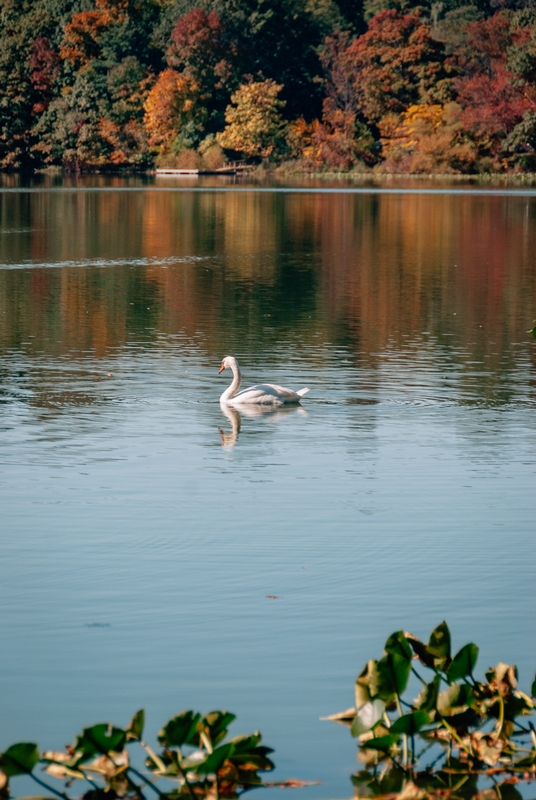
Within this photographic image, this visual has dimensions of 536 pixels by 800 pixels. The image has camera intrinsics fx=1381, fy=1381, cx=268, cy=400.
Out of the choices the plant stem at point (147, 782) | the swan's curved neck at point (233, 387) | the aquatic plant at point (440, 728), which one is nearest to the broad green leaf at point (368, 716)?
the aquatic plant at point (440, 728)

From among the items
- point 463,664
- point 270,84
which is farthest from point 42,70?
point 463,664

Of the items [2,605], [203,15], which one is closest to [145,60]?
[203,15]

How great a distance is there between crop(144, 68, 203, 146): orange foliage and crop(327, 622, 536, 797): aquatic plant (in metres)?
87.3

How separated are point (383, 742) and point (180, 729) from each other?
681mm

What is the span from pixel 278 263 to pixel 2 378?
14.1 m

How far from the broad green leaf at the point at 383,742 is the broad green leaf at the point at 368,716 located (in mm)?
43

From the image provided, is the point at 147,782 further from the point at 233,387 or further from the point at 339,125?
the point at 339,125

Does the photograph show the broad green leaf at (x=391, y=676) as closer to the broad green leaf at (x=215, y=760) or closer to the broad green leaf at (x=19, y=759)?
the broad green leaf at (x=215, y=760)

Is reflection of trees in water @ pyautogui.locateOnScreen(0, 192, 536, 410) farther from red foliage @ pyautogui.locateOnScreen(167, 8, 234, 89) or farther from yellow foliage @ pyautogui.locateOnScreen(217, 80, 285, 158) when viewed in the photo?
red foliage @ pyautogui.locateOnScreen(167, 8, 234, 89)

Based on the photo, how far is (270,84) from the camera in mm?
87938

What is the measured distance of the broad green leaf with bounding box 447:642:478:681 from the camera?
188 inches

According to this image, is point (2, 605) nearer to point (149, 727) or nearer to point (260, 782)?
point (149, 727)

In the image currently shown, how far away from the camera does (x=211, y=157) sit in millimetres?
88562

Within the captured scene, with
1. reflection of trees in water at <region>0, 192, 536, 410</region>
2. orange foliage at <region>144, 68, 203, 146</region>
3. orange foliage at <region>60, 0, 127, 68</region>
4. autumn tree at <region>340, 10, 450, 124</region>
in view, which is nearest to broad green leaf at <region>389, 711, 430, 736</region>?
reflection of trees in water at <region>0, 192, 536, 410</region>
